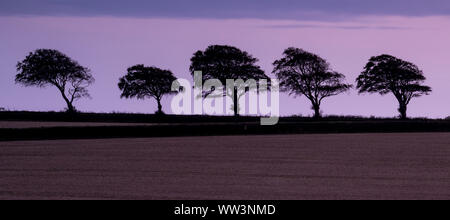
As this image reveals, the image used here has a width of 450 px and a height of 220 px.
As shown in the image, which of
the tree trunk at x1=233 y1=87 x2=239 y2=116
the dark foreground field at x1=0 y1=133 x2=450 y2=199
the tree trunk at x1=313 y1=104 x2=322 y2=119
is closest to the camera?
the dark foreground field at x1=0 y1=133 x2=450 y2=199

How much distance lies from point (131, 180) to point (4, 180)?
371 cm

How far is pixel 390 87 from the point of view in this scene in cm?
7819

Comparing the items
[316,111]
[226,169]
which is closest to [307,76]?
[316,111]

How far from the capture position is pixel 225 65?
76312mm

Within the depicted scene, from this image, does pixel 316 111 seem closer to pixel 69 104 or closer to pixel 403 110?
pixel 403 110

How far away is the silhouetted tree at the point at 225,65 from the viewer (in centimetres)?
7525

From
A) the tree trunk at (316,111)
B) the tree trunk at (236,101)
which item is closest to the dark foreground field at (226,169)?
the tree trunk at (316,111)

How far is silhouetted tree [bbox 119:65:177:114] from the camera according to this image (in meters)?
A: 79.7

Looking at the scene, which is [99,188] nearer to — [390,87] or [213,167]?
[213,167]

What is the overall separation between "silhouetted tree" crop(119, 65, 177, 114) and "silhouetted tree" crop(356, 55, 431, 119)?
21.5 meters

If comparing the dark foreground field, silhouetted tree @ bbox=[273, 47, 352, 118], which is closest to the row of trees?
silhouetted tree @ bbox=[273, 47, 352, 118]

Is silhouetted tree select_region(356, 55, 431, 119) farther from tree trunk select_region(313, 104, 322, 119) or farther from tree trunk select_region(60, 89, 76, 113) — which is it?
tree trunk select_region(60, 89, 76, 113)

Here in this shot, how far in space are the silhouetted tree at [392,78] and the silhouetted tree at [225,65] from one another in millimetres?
11084
